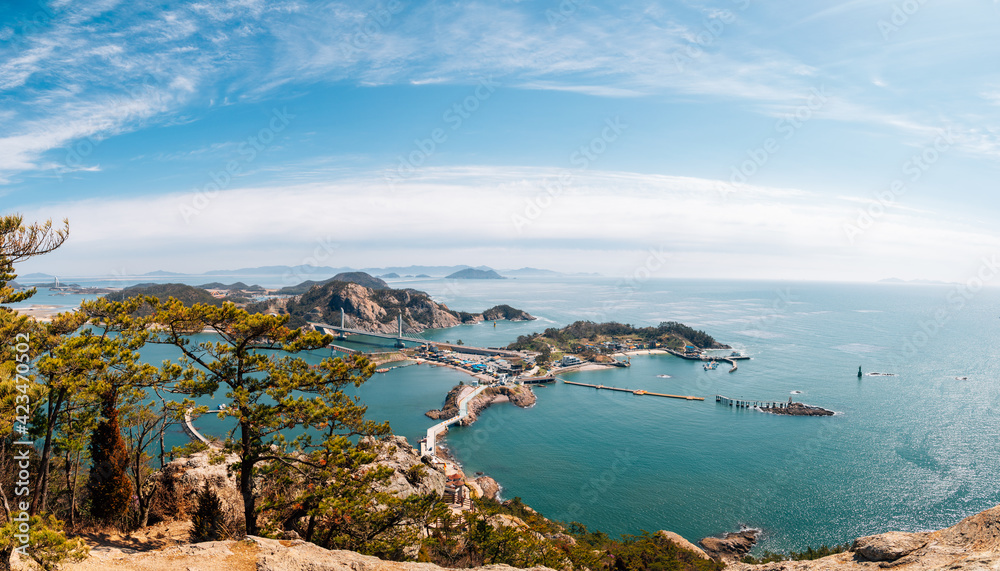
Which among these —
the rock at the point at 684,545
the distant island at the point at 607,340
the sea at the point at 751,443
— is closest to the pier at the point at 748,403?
the sea at the point at 751,443

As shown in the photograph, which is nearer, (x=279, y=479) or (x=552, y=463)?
(x=279, y=479)

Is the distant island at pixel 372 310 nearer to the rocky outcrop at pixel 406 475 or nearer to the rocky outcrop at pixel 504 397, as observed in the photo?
the rocky outcrop at pixel 504 397

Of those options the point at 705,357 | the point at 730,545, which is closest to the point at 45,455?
the point at 730,545

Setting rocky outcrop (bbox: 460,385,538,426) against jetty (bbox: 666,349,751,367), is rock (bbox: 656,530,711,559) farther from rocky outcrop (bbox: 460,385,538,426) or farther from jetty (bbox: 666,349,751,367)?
jetty (bbox: 666,349,751,367)

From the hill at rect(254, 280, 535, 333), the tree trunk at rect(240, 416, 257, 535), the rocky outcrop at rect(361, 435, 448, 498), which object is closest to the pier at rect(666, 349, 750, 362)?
the hill at rect(254, 280, 535, 333)

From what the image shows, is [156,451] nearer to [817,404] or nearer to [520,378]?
[520,378]

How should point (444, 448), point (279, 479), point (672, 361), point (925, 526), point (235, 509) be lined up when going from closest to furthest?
1. point (279, 479)
2. point (235, 509)
3. point (925, 526)
4. point (444, 448)
5. point (672, 361)

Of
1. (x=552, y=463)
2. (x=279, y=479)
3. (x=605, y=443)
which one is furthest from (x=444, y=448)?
(x=279, y=479)
